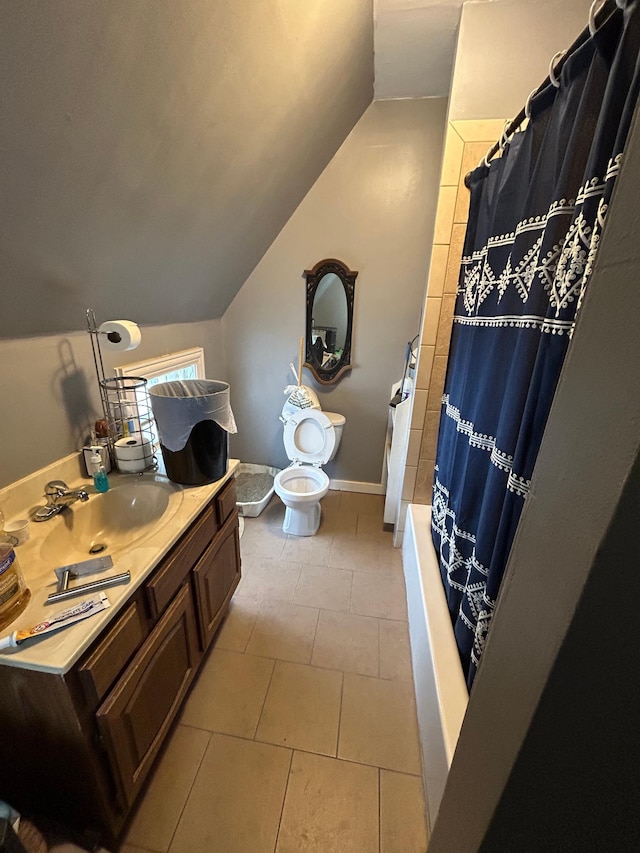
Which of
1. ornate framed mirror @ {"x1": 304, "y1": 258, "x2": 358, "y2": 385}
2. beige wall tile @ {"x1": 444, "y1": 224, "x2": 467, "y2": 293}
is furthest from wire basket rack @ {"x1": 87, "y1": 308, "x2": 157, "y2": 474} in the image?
beige wall tile @ {"x1": 444, "y1": 224, "x2": 467, "y2": 293}

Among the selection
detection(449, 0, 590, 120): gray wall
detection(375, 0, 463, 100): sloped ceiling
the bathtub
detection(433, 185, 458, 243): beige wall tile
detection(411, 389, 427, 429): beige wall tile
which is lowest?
the bathtub

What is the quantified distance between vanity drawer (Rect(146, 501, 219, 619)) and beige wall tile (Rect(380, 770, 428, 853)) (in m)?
0.96

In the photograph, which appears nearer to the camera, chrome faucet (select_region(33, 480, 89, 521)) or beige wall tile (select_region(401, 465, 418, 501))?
chrome faucet (select_region(33, 480, 89, 521))

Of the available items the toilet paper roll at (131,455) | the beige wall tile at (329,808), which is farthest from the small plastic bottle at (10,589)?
the beige wall tile at (329,808)

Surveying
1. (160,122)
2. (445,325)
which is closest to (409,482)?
(445,325)

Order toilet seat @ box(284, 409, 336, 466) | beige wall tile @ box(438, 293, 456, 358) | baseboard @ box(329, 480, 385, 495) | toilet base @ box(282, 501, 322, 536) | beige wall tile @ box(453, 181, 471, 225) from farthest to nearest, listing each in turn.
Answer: baseboard @ box(329, 480, 385, 495) → toilet seat @ box(284, 409, 336, 466) → toilet base @ box(282, 501, 322, 536) → beige wall tile @ box(438, 293, 456, 358) → beige wall tile @ box(453, 181, 471, 225)

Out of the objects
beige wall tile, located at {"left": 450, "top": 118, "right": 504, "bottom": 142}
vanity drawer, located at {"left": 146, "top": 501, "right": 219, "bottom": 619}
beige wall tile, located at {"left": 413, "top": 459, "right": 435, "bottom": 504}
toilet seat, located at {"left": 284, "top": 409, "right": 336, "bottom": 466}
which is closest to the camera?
vanity drawer, located at {"left": 146, "top": 501, "right": 219, "bottom": 619}

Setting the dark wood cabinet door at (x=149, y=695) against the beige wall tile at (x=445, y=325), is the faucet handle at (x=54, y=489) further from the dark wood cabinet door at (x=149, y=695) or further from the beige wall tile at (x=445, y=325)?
the beige wall tile at (x=445, y=325)

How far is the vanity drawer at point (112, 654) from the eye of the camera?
2.44 feet

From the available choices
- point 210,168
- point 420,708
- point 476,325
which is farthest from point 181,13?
point 420,708

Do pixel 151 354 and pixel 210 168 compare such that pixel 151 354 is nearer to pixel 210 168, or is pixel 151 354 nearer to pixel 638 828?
pixel 210 168

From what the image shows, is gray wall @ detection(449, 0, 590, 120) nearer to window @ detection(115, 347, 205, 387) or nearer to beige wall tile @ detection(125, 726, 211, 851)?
window @ detection(115, 347, 205, 387)

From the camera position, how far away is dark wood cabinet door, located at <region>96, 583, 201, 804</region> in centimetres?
84

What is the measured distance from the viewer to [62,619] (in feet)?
2.41
